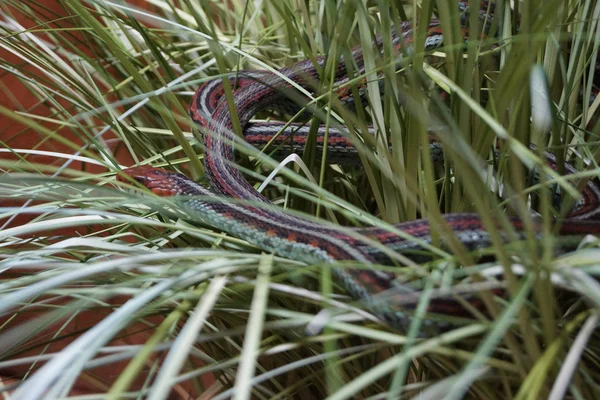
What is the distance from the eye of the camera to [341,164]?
3.24 feet

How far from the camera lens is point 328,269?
476mm

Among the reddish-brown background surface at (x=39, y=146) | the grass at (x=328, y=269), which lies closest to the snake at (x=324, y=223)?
the grass at (x=328, y=269)

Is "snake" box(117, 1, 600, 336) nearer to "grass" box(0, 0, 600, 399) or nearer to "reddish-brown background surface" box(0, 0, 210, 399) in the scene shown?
"grass" box(0, 0, 600, 399)

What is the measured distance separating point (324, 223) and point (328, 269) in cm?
10

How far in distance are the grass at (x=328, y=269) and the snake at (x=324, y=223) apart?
2 centimetres

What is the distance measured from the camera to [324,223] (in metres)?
0.57

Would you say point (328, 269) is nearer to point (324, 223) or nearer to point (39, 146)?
point (324, 223)

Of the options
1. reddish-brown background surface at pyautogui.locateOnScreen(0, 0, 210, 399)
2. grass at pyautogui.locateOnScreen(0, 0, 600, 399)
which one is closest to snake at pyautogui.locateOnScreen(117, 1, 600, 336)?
grass at pyautogui.locateOnScreen(0, 0, 600, 399)

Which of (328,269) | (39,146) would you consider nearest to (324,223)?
(328,269)

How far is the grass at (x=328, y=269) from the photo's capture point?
43 cm

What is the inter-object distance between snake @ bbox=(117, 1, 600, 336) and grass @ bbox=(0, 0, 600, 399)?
24 mm

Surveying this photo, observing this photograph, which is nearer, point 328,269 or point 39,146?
point 328,269

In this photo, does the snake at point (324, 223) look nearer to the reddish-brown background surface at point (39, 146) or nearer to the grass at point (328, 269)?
the grass at point (328, 269)

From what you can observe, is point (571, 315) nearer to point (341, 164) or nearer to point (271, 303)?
point (271, 303)
